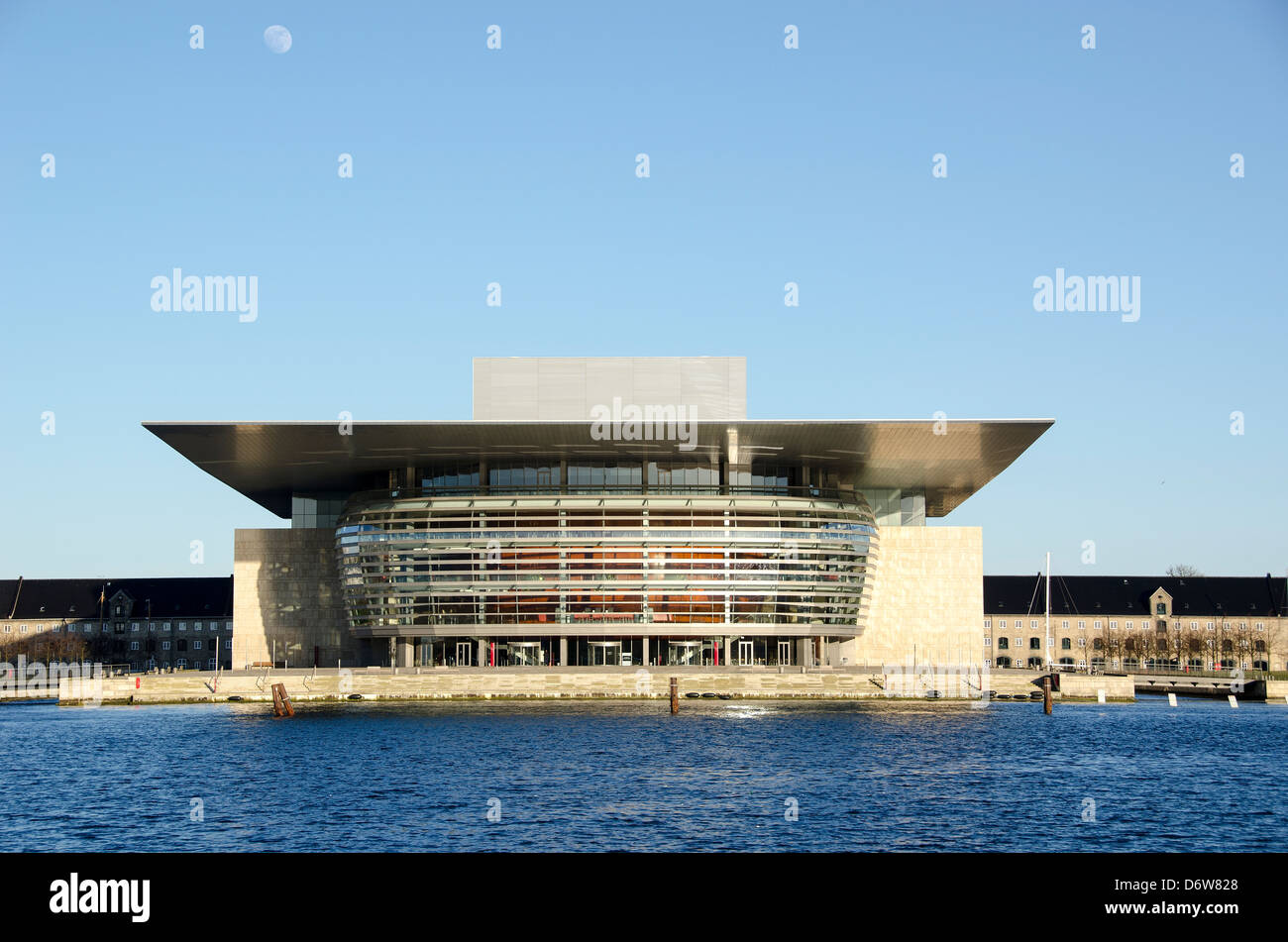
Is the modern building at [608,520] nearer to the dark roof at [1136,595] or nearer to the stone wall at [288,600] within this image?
the stone wall at [288,600]

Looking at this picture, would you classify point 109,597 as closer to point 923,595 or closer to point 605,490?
point 605,490

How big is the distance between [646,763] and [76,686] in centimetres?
4708

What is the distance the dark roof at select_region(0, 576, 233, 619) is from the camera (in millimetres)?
129750

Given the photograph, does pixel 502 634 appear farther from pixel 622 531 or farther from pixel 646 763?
pixel 646 763

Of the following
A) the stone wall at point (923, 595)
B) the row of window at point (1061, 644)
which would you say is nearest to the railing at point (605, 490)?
the stone wall at point (923, 595)

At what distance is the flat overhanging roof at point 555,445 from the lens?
213 ft

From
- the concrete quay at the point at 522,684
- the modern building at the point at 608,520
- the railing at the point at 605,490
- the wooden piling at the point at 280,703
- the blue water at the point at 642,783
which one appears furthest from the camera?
the railing at the point at 605,490

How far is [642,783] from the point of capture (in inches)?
1366

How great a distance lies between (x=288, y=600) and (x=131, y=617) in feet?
173

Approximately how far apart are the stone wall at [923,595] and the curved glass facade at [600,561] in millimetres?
13468

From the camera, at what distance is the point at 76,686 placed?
72.9 meters

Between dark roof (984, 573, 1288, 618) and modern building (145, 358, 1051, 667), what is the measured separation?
5524cm
